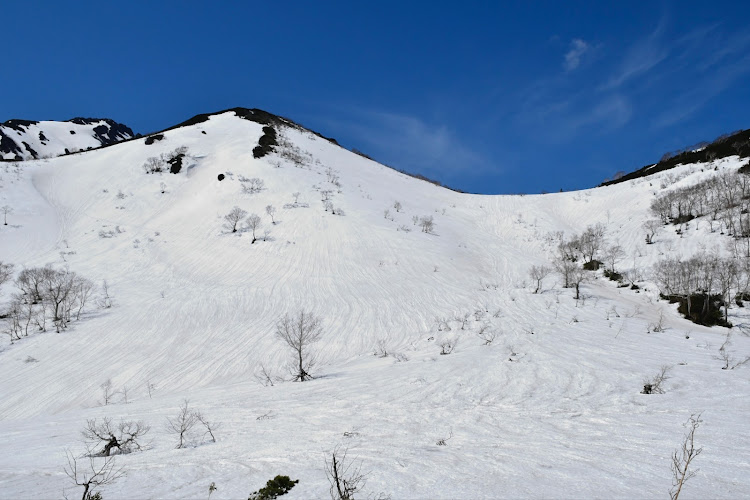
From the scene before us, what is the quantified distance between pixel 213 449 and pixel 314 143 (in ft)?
202

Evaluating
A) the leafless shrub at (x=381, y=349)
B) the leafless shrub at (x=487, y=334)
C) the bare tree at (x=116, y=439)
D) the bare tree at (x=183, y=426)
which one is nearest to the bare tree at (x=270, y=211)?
the leafless shrub at (x=381, y=349)

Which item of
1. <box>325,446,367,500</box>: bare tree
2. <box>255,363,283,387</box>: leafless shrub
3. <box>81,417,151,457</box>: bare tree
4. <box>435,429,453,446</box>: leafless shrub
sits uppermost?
<box>325,446,367,500</box>: bare tree

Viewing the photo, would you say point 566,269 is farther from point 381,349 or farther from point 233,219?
point 233,219

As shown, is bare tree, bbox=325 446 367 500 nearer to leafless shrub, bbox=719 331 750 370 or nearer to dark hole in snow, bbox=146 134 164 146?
leafless shrub, bbox=719 331 750 370

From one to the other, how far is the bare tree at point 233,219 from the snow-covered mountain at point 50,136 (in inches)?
2581

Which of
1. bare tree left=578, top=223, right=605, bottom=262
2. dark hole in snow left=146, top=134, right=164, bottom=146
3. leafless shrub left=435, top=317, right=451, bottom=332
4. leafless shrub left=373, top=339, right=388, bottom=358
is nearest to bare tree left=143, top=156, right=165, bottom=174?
dark hole in snow left=146, top=134, right=164, bottom=146

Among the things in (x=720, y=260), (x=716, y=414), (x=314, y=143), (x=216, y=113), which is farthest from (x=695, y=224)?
(x=216, y=113)

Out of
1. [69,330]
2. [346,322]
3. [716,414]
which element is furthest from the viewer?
[346,322]

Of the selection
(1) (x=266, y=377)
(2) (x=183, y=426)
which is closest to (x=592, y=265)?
(1) (x=266, y=377)

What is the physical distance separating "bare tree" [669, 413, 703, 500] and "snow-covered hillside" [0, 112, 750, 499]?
14cm

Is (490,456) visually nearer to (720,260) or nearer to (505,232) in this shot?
(720,260)

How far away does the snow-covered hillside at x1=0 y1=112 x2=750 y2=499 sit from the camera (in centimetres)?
459

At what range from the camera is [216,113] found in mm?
71000

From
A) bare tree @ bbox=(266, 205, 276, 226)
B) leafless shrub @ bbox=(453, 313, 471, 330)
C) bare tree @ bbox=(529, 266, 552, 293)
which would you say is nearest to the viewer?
leafless shrub @ bbox=(453, 313, 471, 330)
